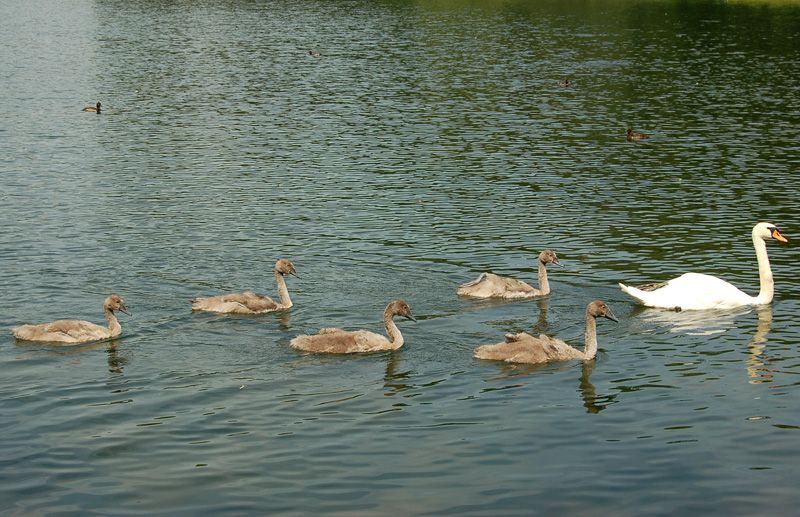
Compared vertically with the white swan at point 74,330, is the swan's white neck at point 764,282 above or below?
above

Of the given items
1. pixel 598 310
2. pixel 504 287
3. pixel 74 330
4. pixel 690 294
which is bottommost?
Answer: pixel 74 330

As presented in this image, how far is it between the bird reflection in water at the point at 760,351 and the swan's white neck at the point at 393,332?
234 inches

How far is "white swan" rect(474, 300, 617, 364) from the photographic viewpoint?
20.7 metres

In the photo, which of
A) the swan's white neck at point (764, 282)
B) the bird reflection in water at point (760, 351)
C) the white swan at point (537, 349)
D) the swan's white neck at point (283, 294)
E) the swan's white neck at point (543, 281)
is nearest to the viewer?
the bird reflection in water at point (760, 351)

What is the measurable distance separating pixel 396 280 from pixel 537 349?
6041 millimetres

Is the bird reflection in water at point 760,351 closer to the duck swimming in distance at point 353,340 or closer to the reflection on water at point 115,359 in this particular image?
the duck swimming in distance at point 353,340

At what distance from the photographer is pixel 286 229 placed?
103 feet

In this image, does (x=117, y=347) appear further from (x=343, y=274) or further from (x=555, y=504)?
(x=555, y=504)

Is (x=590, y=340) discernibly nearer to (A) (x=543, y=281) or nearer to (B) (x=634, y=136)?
(A) (x=543, y=281)

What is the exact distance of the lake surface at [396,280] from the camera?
1664 cm

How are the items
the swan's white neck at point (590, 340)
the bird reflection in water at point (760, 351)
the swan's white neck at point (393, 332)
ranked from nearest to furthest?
1. the bird reflection in water at point (760, 351)
2. the swan's white neck at point (590, 340)
3. the swan's white neck at point (393, 332)

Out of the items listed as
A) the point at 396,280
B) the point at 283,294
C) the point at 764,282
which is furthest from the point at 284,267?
the point at 764,282

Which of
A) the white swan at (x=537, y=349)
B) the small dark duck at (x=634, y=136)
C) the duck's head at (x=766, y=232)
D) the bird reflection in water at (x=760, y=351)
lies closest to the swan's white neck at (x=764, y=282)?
the bird reflection in water at (x=760, y=351)

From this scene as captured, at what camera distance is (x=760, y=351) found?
72.1ft
